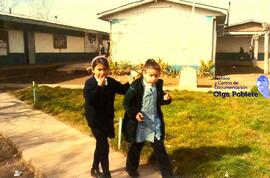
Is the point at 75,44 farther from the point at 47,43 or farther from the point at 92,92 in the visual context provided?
the point at 92,92

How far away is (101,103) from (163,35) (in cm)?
1344

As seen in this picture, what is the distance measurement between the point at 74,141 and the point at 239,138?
2853mm

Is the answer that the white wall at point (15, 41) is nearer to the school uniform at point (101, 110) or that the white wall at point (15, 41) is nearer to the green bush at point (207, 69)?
the green bush at point (207, 69)

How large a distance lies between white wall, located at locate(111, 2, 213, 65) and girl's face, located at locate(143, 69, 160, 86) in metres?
13.1

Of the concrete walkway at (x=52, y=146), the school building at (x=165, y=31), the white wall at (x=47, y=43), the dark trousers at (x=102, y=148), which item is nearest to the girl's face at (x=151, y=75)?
the dark trousers at (x=102, y=148)

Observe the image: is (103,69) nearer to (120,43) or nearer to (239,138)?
(239,138)

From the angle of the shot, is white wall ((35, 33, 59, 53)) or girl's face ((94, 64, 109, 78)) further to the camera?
white wall ((35, 33, 59, 53))

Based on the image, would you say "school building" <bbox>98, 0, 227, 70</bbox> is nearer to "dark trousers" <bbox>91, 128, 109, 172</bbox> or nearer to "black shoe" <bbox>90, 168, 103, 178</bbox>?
"black shoe" <bbox>90, 168, 103, 178</bbox>

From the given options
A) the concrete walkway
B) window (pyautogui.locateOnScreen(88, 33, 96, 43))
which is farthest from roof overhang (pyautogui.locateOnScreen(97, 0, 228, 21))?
window (pyautogui.locateOnScreen(88, 33, 96, 43))

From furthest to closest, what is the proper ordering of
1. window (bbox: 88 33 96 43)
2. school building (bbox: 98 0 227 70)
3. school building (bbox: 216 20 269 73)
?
window (bbox: 88 33 96 43)
school building (bbox: 216 20 269 73)
school building (bbox: 98 0 227 70)

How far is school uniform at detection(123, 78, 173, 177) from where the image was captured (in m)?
4.00

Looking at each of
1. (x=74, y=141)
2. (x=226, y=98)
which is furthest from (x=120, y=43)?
(x=74, y=141)

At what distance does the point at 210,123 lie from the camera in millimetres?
6859

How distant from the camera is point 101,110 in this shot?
407 cm
